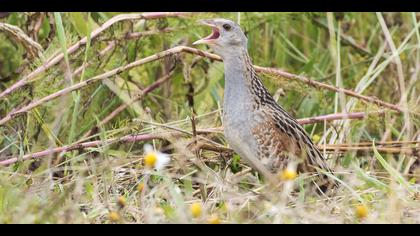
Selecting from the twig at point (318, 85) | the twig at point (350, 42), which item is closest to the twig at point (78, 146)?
the twig at point (318, 85)

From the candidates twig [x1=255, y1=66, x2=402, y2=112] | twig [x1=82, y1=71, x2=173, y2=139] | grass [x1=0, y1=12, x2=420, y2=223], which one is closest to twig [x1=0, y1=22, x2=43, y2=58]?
grass [x1=0, y1=12, x2=420, y2=223]

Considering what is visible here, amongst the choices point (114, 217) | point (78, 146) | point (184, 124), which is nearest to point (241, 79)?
point (184, 124)

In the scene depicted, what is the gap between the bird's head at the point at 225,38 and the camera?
4133 mm

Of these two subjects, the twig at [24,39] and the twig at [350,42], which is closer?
the twig at [24,39]

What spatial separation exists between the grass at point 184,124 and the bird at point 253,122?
0.39ft

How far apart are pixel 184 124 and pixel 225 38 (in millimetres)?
594

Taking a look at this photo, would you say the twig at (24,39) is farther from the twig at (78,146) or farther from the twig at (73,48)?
the twig at (78,146)

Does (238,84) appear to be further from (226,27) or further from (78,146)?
(78,146)

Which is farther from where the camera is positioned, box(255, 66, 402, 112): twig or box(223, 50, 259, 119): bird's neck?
box(255, 66, 402, 112): twig

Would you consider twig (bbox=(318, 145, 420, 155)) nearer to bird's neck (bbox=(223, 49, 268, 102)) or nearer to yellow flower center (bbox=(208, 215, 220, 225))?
bird's neck (bbox=(223, 49, 268, 102))

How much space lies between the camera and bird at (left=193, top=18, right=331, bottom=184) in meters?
3.92

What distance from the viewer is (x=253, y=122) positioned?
3.99 meters

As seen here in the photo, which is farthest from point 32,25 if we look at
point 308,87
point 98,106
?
point 308,87

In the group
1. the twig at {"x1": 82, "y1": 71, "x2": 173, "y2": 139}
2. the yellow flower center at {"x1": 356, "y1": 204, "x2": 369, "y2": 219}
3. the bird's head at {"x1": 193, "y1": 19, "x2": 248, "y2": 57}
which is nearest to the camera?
the yellow flower center at {"x1": 356, "y1": 204, "x2": 369, "y2": 219}
